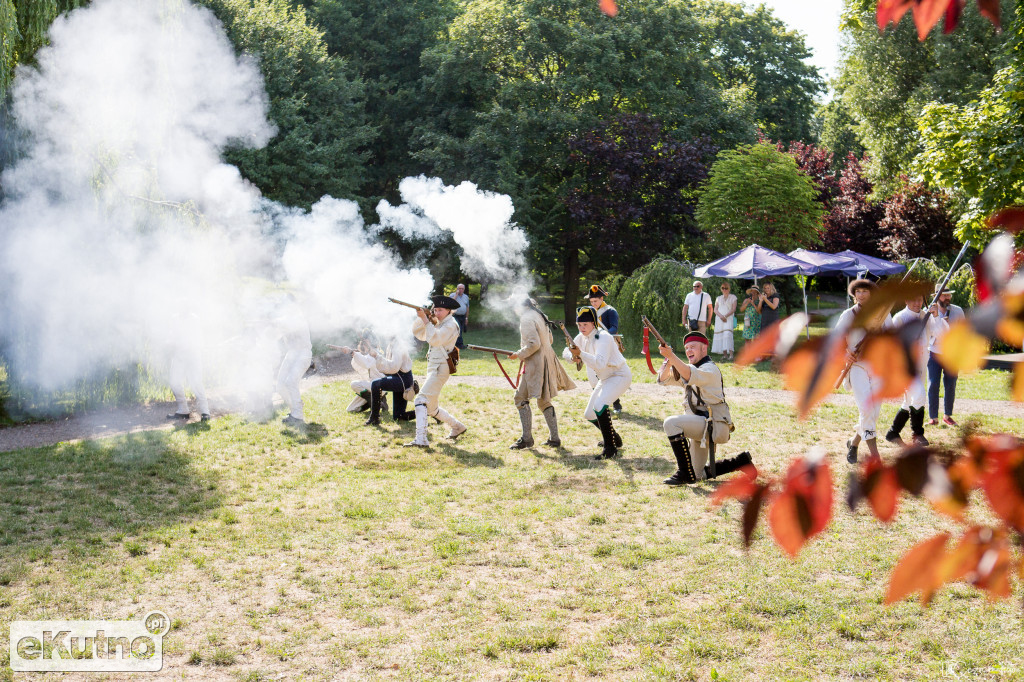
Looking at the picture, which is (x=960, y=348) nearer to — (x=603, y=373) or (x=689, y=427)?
(x=689, y=427)

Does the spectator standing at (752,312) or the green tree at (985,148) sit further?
the spectator standing at (752,312)

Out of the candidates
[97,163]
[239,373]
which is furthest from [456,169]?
[97,163]

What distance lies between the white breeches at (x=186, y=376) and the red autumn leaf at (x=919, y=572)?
13387 mm

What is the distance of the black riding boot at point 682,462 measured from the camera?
30.4ft

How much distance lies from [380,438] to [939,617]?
845 centimetres

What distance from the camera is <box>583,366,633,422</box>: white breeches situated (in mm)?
10914

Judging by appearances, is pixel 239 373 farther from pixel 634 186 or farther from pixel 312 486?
pixel 634 186

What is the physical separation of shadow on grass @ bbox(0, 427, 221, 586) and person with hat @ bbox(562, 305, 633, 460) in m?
4.80

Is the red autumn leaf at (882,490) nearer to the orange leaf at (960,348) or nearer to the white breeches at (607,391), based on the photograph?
the orange leaf at (960,348)

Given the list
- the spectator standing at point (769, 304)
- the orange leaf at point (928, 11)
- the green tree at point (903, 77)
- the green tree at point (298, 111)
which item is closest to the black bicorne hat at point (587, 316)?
the orange leaf at point (928, 11)

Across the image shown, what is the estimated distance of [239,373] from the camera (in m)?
16.6

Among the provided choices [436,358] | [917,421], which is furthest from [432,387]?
[917,421]

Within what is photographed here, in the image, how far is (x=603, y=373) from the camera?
36.4 ft

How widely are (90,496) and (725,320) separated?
656 inches
